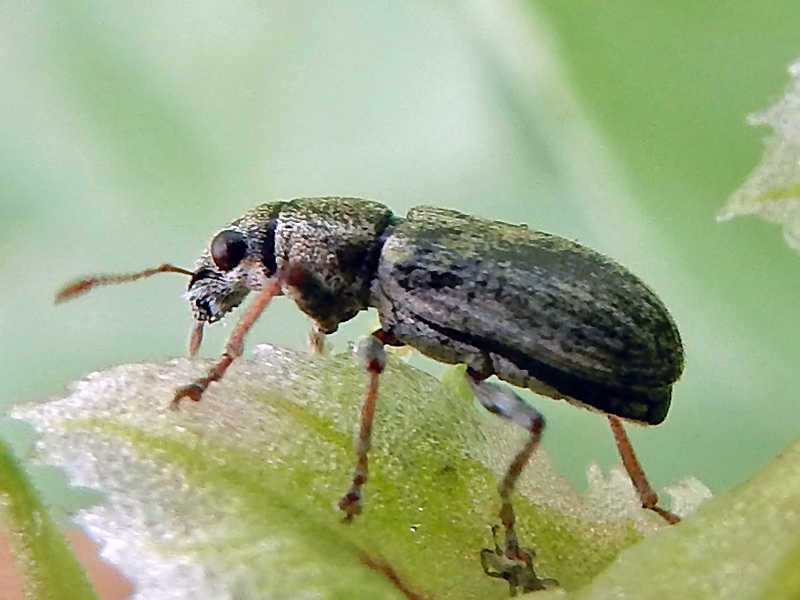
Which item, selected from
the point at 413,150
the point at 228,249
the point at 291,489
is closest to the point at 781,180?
the point at 291,489

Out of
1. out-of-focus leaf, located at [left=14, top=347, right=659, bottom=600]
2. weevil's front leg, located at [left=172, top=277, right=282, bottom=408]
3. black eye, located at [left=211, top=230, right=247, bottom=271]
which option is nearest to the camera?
out-of-focus leaf, located at [left=14, top=347, right=659, bottom=600]

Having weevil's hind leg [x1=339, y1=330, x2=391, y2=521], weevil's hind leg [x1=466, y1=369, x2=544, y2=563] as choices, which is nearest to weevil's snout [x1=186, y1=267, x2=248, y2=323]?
weevil's hind leg [x1=466, y1=369, x2=544, y2=563]

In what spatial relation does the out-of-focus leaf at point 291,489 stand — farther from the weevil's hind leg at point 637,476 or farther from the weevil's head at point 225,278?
the weevil's head at point 225,278

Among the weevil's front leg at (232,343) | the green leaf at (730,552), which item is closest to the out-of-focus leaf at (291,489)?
the weevil's front leg at (232,343)

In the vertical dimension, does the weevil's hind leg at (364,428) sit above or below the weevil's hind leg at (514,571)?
above

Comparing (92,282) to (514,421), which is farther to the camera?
(92,282)

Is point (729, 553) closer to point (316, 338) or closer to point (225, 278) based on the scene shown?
point (316, 338)

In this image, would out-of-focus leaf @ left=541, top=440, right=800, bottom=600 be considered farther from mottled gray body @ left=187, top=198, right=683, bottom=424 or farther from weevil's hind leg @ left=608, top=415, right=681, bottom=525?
mottled gray body @ left=187, top=198, right=683, bottom=424
